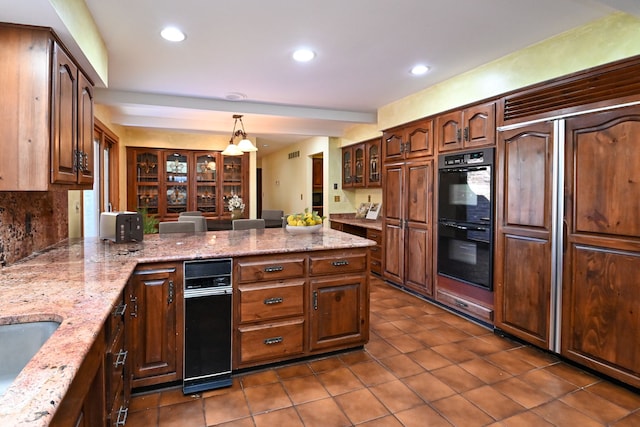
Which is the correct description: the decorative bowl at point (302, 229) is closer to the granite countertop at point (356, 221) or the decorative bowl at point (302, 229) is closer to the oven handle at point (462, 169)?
the oven handle at point (462, 169)

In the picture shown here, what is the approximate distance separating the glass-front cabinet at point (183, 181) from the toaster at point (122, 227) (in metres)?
3.65

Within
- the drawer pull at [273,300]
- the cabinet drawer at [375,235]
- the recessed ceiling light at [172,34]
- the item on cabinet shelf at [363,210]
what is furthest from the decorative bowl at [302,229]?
the item on cabinet shelf at [363,210]

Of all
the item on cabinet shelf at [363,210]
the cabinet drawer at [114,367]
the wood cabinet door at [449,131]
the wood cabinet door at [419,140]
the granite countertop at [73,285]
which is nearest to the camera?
the granite countertop at [73,285]

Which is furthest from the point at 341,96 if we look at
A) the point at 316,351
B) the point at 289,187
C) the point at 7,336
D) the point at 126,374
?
the point at 289,187

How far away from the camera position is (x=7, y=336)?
1.22m

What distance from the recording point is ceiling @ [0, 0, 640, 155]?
211 centimetres

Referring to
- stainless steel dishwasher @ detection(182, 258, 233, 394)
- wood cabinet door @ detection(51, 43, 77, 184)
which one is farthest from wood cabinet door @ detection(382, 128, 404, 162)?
wood cabinet door @ detection(51, 43, 77, 184)

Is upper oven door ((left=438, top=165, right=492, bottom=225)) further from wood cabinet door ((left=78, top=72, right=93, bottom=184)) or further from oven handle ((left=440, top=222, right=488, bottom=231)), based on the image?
wood cabinet door ((left=78, top=72, right=93, bottom=184))

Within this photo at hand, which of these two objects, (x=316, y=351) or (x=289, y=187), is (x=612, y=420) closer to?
(x=316, y=351)

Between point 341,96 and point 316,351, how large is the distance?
2815 mm

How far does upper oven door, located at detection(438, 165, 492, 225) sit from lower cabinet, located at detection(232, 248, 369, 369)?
4.09 feet

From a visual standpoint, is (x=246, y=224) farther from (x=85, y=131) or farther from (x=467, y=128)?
(x=467, y=128)

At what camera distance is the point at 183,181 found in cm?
651

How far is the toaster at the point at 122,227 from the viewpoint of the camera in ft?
8.75
